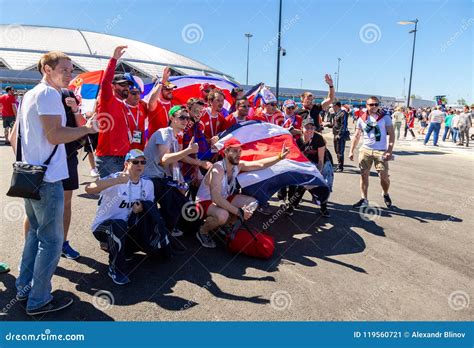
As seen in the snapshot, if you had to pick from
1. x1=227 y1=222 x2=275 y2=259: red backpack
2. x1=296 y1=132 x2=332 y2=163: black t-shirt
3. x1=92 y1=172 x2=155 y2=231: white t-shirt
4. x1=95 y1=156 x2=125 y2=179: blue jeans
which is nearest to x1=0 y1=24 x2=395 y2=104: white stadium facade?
x1=296 y1=132 x2=332 y2=163: black t-shirt

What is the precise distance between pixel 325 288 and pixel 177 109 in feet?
8.51

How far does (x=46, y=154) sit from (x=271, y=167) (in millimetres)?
3075

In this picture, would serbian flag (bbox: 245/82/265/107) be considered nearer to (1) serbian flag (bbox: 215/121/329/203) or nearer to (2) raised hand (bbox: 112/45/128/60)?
(1) serbian flag (bbox: 215/121/329/203)

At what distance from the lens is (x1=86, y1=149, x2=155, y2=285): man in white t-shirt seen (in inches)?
136

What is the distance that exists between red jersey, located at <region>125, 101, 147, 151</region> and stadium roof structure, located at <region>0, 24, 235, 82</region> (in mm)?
54161

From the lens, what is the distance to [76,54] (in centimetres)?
5950

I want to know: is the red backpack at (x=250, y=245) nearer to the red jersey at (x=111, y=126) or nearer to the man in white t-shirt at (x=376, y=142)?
the red jersey at (x=111, y=126)

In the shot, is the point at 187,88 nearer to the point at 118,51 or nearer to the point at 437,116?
the point at 118,51

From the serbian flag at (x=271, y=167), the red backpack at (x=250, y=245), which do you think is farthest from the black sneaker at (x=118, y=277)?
the serbian flag at (x=271, y=167)

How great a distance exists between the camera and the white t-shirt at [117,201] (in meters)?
3.59

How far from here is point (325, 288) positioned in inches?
138

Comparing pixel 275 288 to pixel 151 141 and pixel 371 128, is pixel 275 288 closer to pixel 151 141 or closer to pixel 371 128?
pixel 151 141

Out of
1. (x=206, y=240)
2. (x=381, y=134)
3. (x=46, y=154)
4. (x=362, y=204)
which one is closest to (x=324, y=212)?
(x=362, y=204)
